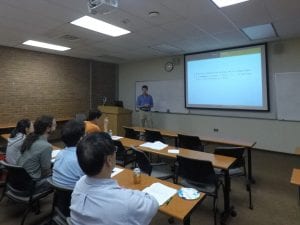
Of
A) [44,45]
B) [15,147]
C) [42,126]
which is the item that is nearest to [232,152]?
[42,126]

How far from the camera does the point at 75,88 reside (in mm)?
7578

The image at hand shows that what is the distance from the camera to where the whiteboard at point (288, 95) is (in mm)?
5168

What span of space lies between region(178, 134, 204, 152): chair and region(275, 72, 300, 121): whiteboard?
286cm

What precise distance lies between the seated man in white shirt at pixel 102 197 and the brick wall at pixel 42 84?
6008 millimetres

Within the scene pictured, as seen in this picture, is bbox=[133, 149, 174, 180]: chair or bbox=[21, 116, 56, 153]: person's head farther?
bbox=[133, 149, 174, 180]: chair

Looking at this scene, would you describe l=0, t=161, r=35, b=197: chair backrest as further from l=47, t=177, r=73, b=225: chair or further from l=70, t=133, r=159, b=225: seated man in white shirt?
l=70, t=133, r=159, b=225: seated man in white shirt

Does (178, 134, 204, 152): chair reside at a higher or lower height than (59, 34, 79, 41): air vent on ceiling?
lower

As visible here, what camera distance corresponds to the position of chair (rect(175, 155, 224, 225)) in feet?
7.62

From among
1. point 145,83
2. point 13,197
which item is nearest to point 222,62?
point 145,83

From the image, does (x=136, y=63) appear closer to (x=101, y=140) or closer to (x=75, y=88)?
(x=75, y=88)

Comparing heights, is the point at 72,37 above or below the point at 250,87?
above

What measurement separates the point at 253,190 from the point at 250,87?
3.17 m

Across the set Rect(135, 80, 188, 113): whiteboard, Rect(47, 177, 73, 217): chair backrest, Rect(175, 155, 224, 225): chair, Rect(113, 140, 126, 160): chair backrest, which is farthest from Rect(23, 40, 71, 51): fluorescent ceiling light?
Rect(175, 155, 224, 225): chair

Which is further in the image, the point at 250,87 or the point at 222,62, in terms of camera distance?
the point at 222,62
